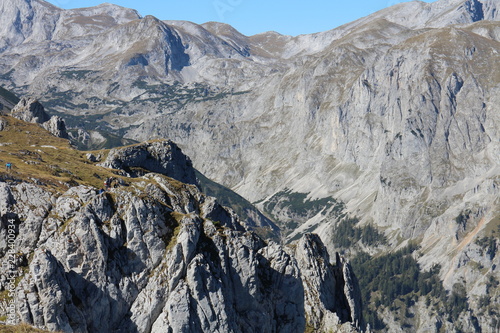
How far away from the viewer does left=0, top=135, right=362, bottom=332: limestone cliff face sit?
67875mm

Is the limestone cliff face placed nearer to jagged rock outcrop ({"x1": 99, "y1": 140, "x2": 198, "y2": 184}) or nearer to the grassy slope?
the grassy slope

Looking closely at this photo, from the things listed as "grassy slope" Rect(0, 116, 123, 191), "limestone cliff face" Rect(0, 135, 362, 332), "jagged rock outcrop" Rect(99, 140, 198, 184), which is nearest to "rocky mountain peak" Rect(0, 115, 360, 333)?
"limestone cliff face" Rect(0, 135, 362, 332)

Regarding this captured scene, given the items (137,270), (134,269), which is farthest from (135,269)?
(137,270)

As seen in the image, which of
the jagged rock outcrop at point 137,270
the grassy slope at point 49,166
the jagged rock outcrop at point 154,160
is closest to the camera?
the jagged rock outcrop at point 137,270

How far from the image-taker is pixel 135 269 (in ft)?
251

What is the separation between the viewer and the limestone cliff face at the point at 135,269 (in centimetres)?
6788

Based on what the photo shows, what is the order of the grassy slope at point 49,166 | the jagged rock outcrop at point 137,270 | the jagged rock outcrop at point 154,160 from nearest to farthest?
the jagged rock outcrop at point 137,270 → the grassy slope at point 49,166 → the jagged rock outcrop at point 154,160

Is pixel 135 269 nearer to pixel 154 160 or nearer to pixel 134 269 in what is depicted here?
pixel 134 269

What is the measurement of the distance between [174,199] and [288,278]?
37.0m

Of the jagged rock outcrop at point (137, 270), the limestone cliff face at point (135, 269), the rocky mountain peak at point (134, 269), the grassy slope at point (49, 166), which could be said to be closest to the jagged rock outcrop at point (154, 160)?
the grassy slope at point (49, 166)

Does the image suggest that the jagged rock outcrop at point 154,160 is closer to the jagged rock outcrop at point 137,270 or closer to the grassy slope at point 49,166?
the grassy slope at point 49,166

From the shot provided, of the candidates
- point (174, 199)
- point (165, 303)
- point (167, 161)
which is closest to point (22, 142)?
point (167, 161)

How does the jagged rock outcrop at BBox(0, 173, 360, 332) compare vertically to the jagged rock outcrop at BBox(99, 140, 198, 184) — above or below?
below

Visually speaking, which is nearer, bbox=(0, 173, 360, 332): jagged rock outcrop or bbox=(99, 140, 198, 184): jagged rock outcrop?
bbox=(0, 173, 360, 332): jagged rock outcrop
